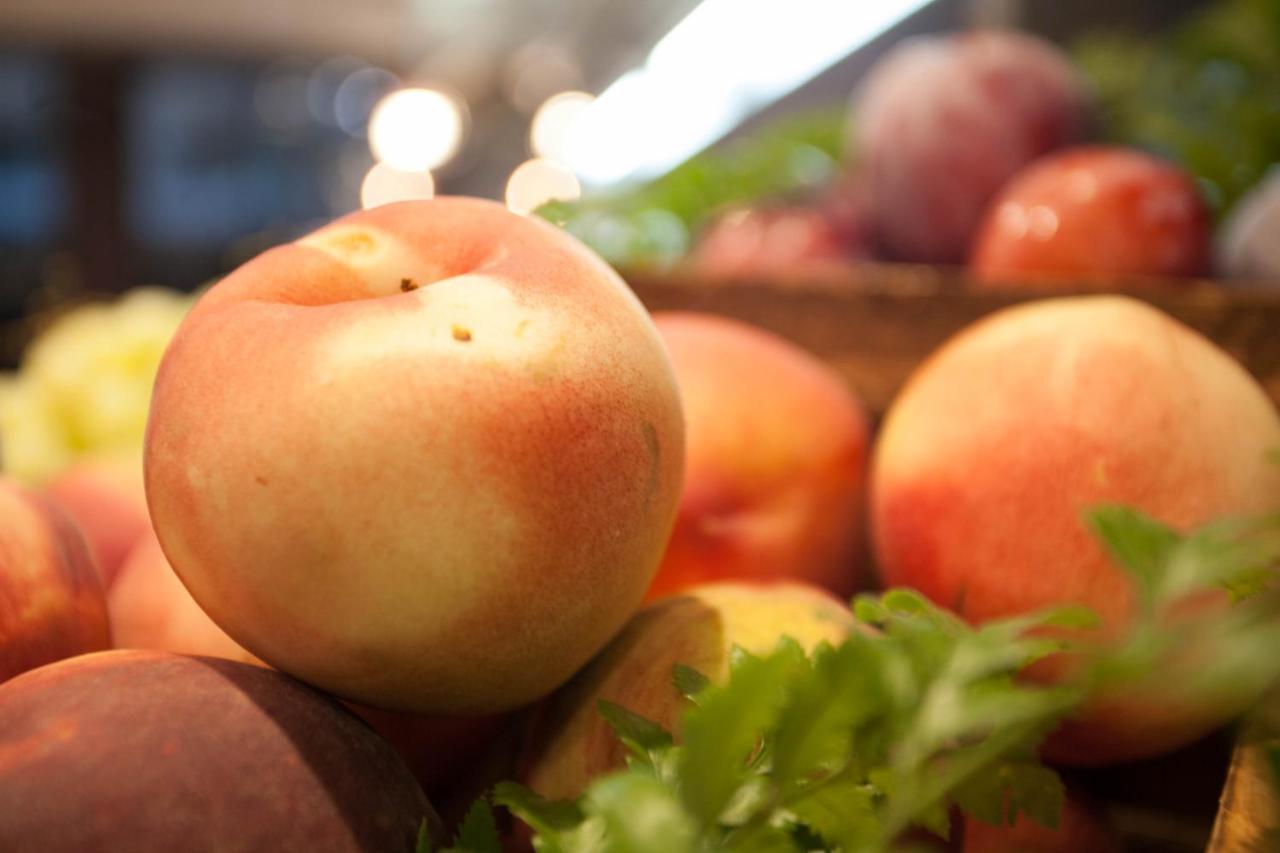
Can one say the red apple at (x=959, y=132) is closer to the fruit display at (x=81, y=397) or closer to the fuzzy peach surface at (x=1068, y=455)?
the fuzzy peach surface at (x=1068, y=455)

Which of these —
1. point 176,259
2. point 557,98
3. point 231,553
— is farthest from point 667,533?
point 176,259

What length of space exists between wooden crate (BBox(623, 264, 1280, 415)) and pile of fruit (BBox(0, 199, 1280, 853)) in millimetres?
147

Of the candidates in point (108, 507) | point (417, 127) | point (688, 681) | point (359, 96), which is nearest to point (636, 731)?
point (688, 681)

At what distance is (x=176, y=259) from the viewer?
20.7 ft

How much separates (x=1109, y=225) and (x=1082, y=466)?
328 millimetres

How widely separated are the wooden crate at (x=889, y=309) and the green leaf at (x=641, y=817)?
1.79 ft

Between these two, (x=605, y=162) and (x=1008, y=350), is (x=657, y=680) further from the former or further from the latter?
(x=605, y=162)

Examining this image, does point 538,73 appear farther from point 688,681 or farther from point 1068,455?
point 688,681

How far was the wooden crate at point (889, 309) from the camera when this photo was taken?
0.63m

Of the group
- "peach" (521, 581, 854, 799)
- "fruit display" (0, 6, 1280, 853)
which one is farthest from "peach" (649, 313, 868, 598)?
"peach" (521, 581, 854, 799)

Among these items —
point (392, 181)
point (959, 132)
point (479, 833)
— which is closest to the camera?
point (479, 833)

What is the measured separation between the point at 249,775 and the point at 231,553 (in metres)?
0.07

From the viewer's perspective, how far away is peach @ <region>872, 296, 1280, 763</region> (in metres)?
0.46

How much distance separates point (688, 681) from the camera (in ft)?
Answer: 1.13
